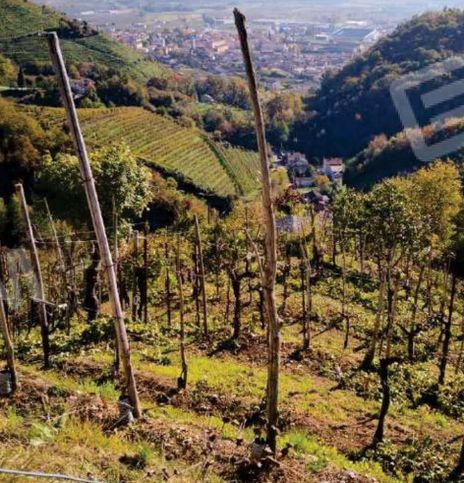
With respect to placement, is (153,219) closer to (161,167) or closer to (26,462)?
(161,167)

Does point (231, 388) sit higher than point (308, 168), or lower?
higher

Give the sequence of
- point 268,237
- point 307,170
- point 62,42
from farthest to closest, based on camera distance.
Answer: point 62,42 < point 307,170 < point 268,237

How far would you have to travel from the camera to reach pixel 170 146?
6412cm

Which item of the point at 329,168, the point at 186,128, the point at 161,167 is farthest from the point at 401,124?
the point at 161,167

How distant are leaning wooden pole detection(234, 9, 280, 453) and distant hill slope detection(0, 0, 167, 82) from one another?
88.7m

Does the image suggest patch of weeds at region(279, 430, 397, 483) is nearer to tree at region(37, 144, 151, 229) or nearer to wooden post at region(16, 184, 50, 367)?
wooden post at region(16, 184, 50, 367)

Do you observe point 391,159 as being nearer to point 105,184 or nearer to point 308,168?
point 308,168

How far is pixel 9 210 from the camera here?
123ft

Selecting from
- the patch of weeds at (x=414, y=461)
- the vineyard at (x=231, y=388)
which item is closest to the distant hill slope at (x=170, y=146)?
the vineyard at (x=231, y=388)

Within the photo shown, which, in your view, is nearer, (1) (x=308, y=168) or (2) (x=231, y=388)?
(2) (x=231, y=388)

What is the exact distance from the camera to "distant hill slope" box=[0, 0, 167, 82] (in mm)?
88688

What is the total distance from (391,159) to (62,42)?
59.1 metres

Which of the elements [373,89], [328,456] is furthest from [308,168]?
[328,456]

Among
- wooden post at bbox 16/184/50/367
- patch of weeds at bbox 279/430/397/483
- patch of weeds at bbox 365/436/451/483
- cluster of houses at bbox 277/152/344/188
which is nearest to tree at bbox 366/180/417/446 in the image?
patch of weeds at bbox 365/436/451/483
